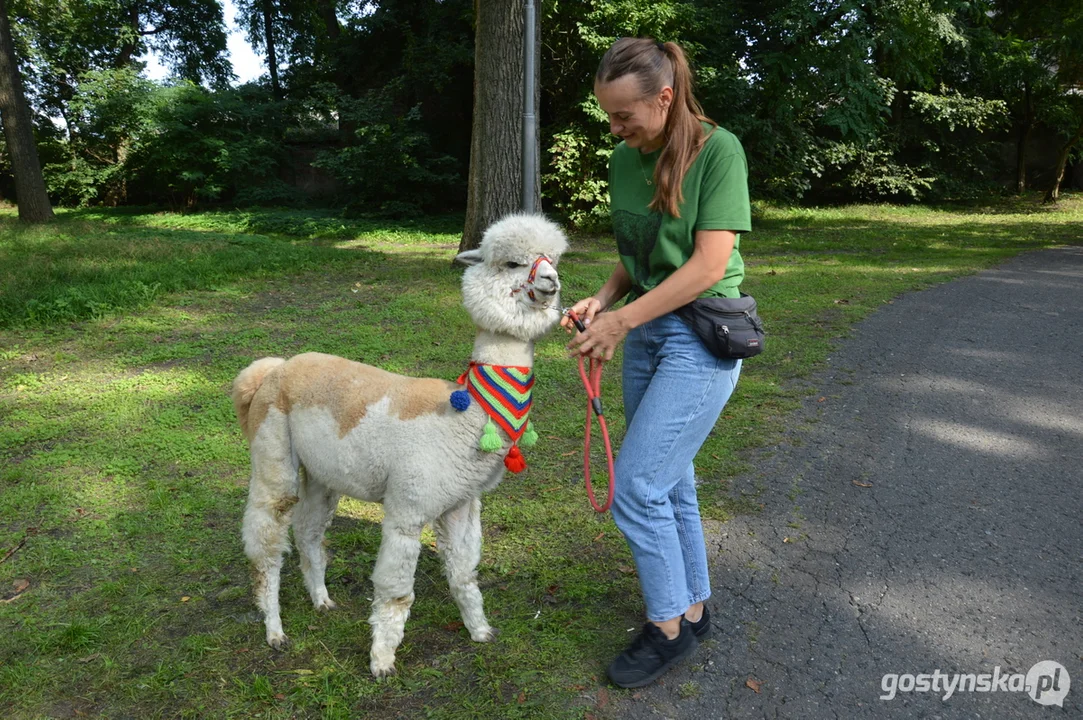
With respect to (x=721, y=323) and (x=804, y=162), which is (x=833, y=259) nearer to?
(x=804, y=162)

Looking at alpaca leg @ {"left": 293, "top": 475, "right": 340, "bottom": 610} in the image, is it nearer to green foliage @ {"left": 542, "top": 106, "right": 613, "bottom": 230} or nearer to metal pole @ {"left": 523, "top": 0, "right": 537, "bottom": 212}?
metal pole @ {"left": 523, "top": 0, "right": 537, "bottom": 212}

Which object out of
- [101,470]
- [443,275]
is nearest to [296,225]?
[443,275]

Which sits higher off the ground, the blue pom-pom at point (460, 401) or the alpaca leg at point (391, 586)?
the blue pom-pom at point (460, 401)

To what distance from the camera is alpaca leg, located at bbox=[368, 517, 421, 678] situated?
278 cm

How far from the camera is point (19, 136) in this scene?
15.4m

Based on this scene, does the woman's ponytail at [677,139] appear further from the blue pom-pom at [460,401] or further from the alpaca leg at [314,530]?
the alpaca leg at [314,530]

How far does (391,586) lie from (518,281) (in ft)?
4.21

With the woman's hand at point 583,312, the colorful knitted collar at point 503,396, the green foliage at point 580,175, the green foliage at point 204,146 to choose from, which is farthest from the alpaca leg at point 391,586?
the green foliage at point 204,146

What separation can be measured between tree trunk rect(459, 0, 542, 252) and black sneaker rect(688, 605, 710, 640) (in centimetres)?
756

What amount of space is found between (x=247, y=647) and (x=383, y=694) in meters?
0.70

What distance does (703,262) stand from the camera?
7.73ft

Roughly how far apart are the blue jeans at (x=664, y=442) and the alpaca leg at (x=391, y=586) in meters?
0.82

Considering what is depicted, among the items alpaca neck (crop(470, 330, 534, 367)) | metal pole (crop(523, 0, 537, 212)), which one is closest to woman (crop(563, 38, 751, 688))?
alpaca neck (crop(470, 330, 534, 367))

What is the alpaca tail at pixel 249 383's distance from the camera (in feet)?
10.5
